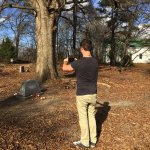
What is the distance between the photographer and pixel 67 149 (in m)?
7.38

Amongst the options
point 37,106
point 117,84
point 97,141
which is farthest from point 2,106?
point 117,84

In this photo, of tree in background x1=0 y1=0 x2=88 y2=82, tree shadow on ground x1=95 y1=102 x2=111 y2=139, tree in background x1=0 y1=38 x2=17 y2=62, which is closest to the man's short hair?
tree shadow on ground x1=95 y1=102 x2=111 y2=139

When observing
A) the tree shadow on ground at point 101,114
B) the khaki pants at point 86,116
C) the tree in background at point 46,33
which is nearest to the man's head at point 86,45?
the khaki pants at point 86,116

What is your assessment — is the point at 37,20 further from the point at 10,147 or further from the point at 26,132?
the point at 10,147

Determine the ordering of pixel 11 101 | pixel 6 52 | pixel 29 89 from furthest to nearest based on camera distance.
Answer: pixel 6 52
pixel 29 89
pixel 11 101

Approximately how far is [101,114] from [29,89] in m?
3.78

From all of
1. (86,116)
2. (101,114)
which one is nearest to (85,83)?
(86,116)

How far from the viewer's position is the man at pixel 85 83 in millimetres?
7219

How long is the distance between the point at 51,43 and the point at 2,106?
5597 millimetres

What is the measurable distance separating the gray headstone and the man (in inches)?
223

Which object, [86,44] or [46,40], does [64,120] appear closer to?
[86,44]

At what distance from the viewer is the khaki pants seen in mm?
7316

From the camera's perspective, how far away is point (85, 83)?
7301mm

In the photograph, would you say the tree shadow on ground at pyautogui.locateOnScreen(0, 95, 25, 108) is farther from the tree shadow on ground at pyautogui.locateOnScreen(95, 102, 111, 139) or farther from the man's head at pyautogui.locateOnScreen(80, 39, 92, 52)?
the man's head at pyautogui.locateOnScreen(80, 39, 92, 52)
